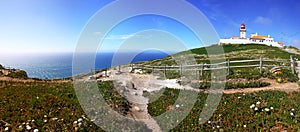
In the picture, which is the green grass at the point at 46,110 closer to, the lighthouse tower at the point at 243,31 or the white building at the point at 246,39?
the white building at the point at 246,39

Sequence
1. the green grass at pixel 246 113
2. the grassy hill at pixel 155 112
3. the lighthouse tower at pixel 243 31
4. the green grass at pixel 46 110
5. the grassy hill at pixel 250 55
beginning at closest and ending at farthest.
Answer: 1. the green grass at pixel 46 110
2. the grassy hill at pixel 155 112
3. the green grass at pixel 246 113
4. the grassy hill at pixel 250 55
5. the lighthouse tower at pixel 243 31

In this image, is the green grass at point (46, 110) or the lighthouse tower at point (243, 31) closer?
the green grass at point (46, 110)

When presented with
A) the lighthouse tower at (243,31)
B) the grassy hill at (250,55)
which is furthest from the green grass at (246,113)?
the lighthouse tower at (243,31)

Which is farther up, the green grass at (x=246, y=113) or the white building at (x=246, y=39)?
the white building at (x=246, y=39)

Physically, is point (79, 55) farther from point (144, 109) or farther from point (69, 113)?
point (144, 109)

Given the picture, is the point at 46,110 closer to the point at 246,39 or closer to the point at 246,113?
the point at 246,113

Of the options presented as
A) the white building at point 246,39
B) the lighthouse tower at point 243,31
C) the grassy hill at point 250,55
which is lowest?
the grassy hill at point 250,55

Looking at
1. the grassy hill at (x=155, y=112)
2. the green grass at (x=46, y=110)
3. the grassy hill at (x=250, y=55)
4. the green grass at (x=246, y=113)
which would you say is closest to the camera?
the green grass at (x=46, y=110)

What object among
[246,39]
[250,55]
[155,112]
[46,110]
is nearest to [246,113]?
[155,112]
